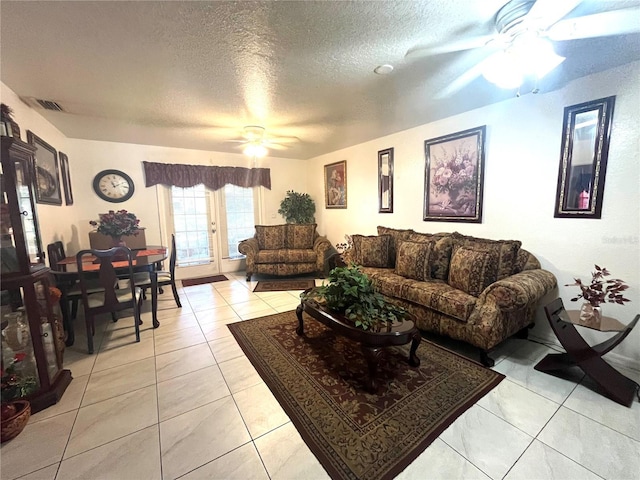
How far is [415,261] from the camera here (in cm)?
293

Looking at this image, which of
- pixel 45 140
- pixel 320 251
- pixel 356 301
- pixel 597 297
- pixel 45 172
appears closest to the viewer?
pixel 597 297

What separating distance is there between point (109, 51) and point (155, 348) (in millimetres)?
2384

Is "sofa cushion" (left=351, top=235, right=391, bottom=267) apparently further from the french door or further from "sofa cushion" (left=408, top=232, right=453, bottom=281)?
the french door

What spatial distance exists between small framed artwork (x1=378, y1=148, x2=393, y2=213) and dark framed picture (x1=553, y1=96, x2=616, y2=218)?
1962 millimetres

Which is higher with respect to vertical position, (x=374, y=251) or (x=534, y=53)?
(x=534, y=53)

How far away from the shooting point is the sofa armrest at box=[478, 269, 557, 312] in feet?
6.63

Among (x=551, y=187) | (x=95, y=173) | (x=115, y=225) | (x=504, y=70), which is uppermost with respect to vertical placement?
(x=504, y=70)

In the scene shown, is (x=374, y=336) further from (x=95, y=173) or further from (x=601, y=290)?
(x=95, y=173)

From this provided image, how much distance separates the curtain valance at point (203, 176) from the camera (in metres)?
4.44

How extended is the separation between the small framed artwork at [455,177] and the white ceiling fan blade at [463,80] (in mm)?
721

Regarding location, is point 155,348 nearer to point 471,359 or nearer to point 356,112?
point 471,359

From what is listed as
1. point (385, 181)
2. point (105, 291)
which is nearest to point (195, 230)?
point (105, 291)

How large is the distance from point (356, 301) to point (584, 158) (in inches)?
89.5

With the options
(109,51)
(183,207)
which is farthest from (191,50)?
(183,207)
